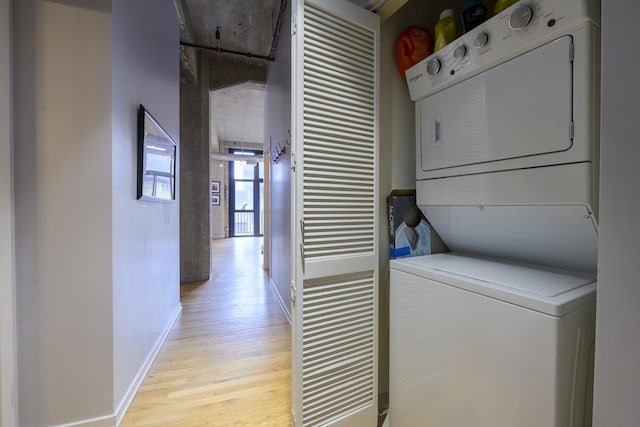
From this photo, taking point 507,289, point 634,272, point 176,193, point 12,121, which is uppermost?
point 12,121

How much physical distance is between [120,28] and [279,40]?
193 centimetres

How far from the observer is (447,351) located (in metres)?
0.95

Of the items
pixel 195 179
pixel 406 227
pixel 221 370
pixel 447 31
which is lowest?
pixel 221 370

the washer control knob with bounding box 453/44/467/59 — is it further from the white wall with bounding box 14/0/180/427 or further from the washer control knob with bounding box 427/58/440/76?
the white wall with bounding box 14/0/180/427

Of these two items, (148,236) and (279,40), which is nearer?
(148,236)

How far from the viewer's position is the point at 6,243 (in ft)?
3.75

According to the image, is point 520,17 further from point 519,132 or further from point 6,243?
point 6,243

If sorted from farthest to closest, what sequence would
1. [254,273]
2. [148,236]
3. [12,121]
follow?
1. [254,273]
2. [148,236]
3. [12,121]

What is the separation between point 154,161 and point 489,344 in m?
2.17

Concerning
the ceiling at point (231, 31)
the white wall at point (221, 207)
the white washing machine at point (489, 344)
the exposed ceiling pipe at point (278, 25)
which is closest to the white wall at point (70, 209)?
the white washing machine at point (489, 344)

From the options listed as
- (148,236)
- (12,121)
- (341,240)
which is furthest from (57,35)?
(341,240)

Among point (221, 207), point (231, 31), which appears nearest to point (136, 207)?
point (231, 31)

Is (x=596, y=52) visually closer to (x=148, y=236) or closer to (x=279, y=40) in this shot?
(x=148, y=236)

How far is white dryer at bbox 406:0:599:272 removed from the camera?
2.45ft
